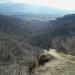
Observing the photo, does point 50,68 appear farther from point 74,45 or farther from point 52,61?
point 74,45

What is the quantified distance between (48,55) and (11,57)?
86754mm

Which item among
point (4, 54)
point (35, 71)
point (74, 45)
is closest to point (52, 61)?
point (35, 71)

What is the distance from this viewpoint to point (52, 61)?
34.9 m

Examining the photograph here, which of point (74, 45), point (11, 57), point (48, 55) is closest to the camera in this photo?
point (48, 55)

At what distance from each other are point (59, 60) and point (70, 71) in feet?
15.7

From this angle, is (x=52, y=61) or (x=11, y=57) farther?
(x=11, y=57)

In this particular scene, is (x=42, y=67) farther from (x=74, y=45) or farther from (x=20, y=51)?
(x=74, y=45)

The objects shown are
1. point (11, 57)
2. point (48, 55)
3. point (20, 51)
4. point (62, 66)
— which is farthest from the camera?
point (20, 51)

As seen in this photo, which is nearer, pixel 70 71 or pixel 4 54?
pixel 70 71

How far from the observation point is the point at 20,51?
5699 inches

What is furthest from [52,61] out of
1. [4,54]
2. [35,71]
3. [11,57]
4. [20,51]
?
[20,51]

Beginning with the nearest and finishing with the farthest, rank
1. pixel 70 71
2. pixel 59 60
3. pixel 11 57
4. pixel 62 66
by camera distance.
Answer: pixel 70 71 < pixel 62 66 < pixel 59 60 < pixel 11 57

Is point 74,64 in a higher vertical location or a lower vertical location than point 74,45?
higher

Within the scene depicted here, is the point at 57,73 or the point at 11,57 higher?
the point at 57,73
